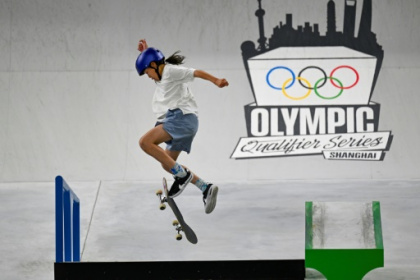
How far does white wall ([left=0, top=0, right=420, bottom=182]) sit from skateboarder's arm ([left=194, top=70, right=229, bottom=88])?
21.1 feet

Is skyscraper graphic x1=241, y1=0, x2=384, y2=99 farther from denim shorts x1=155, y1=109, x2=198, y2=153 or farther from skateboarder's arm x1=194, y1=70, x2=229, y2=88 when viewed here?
skateboarder's arm x1=194, y1=70, x2=229, y2=88

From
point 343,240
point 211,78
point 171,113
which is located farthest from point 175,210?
point 343,240

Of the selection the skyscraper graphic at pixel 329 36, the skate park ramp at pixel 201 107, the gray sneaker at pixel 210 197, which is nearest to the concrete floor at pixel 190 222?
the skate park ramp at pixel 201 107

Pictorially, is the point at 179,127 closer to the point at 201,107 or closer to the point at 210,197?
the point at 210,197

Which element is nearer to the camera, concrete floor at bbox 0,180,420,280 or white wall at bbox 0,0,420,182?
concrete floor at bbox 0,180,420,280

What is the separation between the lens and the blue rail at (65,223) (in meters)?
9.27

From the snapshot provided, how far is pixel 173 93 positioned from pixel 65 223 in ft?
4.83

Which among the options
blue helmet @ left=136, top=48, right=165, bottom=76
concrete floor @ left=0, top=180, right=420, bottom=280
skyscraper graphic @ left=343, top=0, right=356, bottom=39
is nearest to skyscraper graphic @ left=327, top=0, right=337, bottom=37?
skyscraper graphic @ left=343, top=0, right=356, bottom=39

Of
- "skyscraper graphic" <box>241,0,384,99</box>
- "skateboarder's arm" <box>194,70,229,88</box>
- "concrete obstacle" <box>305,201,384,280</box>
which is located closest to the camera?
"concrete obstacle" <box>305,201,384,280</box>

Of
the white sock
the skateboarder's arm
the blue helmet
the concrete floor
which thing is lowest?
the concrete floor

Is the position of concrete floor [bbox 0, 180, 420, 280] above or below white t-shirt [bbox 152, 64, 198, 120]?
below

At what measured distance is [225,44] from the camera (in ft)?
55.0

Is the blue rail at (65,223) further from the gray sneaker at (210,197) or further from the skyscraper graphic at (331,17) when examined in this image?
the skyscraper graphic at (331,17)

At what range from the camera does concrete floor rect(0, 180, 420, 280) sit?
13.2 metres
